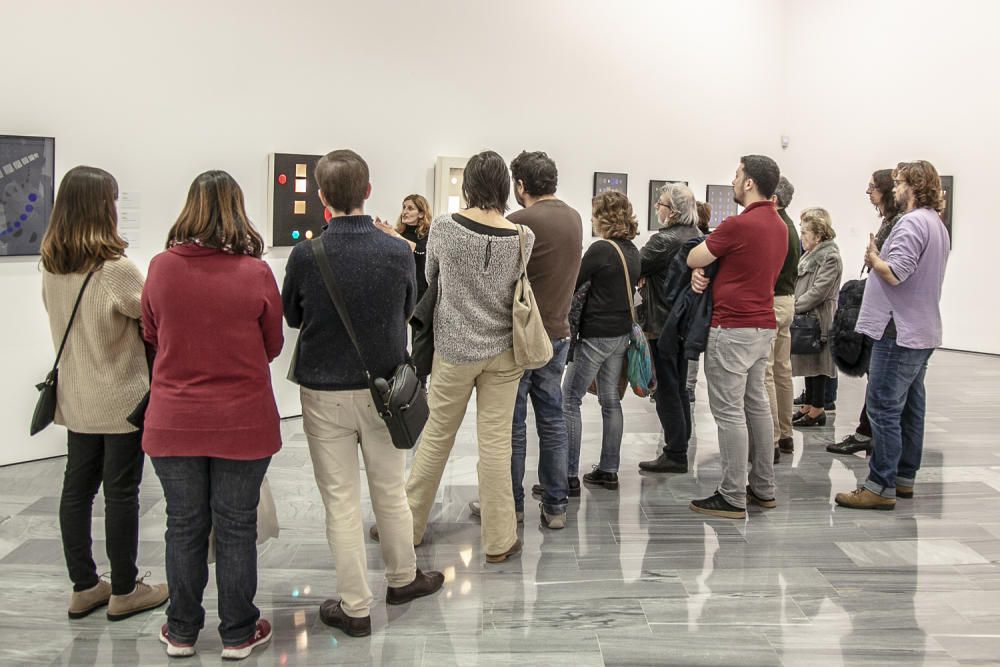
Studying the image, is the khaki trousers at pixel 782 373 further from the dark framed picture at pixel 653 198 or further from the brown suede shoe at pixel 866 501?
the dark framed picture at pixel 653 198

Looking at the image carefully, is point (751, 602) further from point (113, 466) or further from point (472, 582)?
point (113, 466)

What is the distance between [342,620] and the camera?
3.47 metres

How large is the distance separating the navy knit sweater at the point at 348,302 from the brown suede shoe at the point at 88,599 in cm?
126

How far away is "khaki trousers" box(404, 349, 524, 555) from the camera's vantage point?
3.87 metres

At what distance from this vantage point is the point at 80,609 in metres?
3.53

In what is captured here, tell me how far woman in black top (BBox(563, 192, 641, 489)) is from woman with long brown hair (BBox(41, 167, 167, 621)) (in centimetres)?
236

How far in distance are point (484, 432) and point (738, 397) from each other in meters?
1.52

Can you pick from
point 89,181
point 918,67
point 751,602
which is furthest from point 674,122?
point 89,181

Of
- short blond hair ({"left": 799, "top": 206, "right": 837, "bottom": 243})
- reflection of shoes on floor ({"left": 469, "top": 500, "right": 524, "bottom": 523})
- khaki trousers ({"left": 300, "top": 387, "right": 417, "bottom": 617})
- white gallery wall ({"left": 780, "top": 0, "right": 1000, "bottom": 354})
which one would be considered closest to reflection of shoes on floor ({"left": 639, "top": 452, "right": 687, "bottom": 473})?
reflection of shoes on floor ({"left": 469, "top": 500, "right": 524, "bottom": 523})

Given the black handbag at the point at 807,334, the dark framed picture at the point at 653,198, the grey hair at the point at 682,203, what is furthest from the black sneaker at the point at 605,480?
the dark framed picture at the point at 653,198

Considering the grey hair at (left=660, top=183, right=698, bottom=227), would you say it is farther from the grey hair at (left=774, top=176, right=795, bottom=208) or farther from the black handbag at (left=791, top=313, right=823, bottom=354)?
the black handbag at (left=791, top=313, right=823, bottom=354)

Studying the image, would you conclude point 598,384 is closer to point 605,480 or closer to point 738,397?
point 605,480

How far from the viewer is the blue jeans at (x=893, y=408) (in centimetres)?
483

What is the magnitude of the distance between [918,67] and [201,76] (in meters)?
8.65
